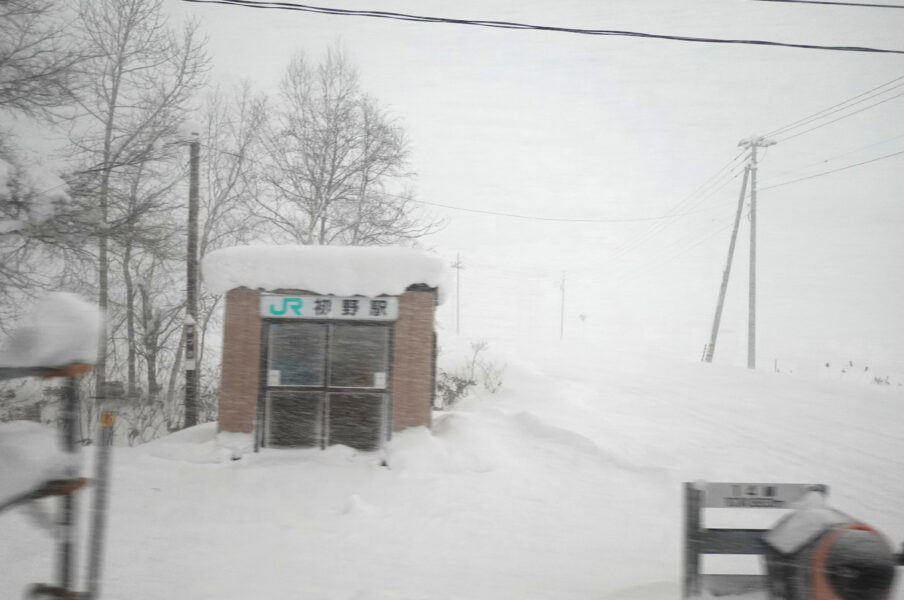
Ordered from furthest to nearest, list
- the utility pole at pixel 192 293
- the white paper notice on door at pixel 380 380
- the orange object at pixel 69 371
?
the utility pole at pixel 192 293, the white paper notice on door at pixel 380 380, the orange object at pixel 69 371

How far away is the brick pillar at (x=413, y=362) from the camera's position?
771cm

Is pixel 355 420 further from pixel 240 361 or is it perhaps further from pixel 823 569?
pixel 823 569

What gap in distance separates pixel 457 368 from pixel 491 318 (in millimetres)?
68376

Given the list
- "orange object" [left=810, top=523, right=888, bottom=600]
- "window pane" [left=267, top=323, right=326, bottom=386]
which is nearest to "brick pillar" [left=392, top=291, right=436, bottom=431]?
"window pane" [left=267, top=323, right=326, bottom=386]

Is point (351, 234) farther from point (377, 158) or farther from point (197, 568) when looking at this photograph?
point (197, 568)

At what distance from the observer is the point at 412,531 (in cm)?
516

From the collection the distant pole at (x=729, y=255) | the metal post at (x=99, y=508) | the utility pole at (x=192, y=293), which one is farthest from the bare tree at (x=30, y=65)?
the distant pole at (x=729, y=255)

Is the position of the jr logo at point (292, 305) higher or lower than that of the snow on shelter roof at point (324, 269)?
lower

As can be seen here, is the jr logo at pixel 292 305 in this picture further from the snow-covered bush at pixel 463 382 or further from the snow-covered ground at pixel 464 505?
the snow-covered bush at pixel 463 382

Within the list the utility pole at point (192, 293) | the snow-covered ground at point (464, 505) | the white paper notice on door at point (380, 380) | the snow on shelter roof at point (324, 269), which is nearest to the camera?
the snow-covered ground at point (464, 505)

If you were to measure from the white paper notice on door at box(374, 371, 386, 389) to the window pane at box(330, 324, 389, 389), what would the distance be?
0.05 m

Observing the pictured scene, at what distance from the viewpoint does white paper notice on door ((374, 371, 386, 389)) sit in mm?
7500

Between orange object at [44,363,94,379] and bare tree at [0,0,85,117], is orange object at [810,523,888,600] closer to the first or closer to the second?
orange object at [44,363,94,379]

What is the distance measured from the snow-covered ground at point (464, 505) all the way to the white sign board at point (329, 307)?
2026 millimetres
